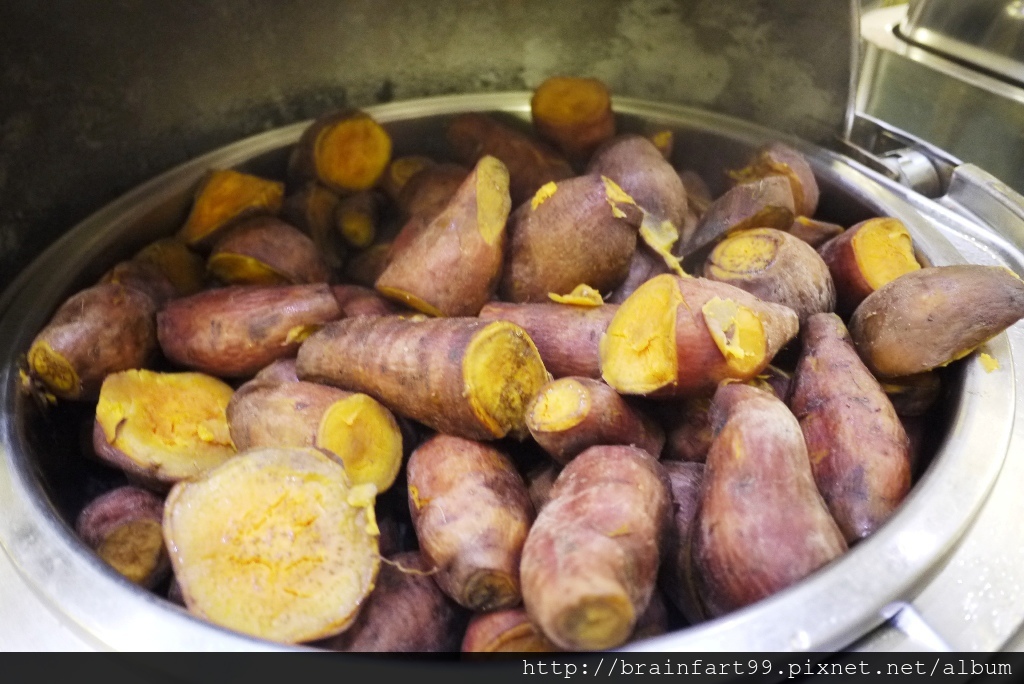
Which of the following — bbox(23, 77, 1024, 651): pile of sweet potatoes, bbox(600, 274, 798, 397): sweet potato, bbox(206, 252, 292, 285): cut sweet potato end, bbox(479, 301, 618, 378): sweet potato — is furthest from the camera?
bbox(206, 252, 292, 285): cut sweet potato end

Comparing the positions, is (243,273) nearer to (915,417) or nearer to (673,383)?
(673,383)

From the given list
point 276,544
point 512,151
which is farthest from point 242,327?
point 512,151

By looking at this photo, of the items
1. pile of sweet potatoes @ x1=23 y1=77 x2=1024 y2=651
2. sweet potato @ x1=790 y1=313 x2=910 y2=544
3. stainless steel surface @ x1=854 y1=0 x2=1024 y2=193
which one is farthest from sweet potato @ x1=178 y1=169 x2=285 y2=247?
stainless steel surface @ x1=854 y1=0 x2=1024 y2=193

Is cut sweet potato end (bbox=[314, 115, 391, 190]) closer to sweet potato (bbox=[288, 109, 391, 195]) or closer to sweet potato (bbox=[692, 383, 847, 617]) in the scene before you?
sweet potato (bbox=[288, 109, 391, 195])

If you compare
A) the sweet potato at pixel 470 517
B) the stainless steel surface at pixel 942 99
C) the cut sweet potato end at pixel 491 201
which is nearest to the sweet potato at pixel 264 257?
the cut sweet potato end at pixel 491 201

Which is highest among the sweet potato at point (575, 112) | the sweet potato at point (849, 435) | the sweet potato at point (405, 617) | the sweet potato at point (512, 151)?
the sweet potato at point (575, 112)

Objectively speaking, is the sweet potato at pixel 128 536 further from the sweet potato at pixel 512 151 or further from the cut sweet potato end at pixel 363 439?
the sweet potato at pixel 512 151

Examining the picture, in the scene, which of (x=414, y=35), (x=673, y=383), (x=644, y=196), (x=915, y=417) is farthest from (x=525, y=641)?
(x=414, y=35)
